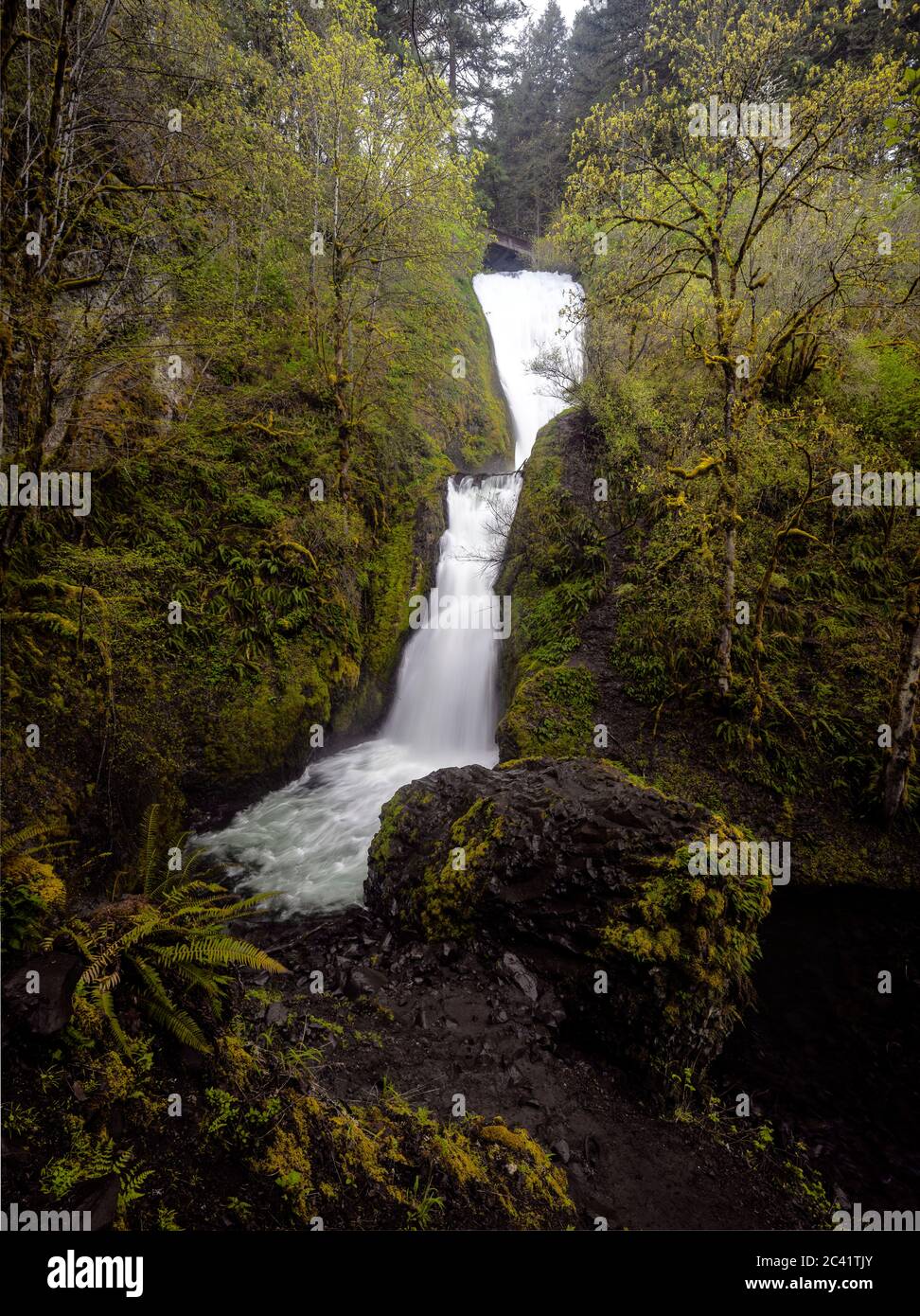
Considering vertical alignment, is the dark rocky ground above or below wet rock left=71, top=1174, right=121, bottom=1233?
below

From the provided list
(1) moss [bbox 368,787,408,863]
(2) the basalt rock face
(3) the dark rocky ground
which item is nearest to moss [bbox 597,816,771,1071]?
(2) the basalt rock face

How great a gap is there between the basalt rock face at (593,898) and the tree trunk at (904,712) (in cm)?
399

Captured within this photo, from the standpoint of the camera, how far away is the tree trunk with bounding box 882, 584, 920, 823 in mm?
7289

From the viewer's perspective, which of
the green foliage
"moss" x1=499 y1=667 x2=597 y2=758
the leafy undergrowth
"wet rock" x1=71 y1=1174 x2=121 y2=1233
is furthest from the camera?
"moss" x1=499 y1=667 x2=597 y2=758

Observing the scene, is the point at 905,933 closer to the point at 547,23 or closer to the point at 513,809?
the point at 513,809

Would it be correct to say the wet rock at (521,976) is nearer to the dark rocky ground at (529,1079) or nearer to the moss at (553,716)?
the dark rocky ground at (529,1079)

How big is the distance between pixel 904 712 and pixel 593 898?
5697mm

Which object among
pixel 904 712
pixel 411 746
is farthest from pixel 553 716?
pixel 904 712

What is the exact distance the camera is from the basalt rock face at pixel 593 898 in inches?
180

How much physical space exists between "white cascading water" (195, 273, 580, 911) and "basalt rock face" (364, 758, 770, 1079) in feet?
6.05

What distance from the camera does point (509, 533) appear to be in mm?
→ 13211

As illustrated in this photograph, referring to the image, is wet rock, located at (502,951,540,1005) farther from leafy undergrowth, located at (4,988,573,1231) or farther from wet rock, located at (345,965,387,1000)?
leafy undergrowth, located at (4,988,573,1231)

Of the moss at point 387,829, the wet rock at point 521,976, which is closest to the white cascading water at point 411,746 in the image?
the moss at point 387,829
